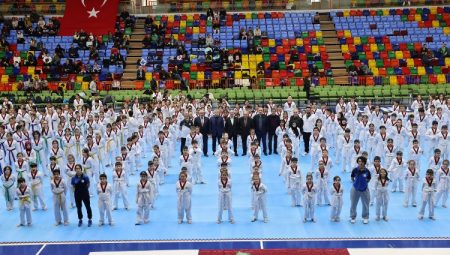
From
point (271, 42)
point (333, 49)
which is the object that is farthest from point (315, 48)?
point (271, 42)

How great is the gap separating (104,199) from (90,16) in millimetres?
27916

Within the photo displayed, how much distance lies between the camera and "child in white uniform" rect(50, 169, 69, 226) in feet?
47.2

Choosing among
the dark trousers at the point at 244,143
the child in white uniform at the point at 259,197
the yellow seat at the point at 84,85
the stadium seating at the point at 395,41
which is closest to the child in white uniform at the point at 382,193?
the child in white uniform at the point at 259,197

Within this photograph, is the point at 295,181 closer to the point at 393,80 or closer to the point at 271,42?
the point at 393,80

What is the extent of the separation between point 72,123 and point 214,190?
6.74 m

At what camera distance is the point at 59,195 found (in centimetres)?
1448

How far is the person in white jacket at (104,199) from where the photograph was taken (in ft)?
46.6

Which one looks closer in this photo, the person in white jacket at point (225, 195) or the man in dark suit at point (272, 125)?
the person in white jacket at point (225, 195)

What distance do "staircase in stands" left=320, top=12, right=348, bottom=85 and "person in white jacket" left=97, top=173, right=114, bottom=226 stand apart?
22250 millimetres

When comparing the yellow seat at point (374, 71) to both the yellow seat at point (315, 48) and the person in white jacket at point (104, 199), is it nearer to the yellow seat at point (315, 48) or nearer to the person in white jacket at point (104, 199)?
the yellow seat at point (315, 48)

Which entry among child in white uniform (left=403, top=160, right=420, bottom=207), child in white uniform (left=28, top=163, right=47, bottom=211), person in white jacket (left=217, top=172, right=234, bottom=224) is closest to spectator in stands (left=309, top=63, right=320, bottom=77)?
child in white uniform (left=403, top=160, right=420, bottom=207)

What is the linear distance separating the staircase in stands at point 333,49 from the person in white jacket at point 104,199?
876 inches

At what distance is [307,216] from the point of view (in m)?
14.8

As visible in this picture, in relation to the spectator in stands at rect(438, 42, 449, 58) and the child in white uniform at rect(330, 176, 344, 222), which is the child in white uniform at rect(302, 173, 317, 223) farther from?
the spectator in stands at rect(438, 42, 449, 58)
